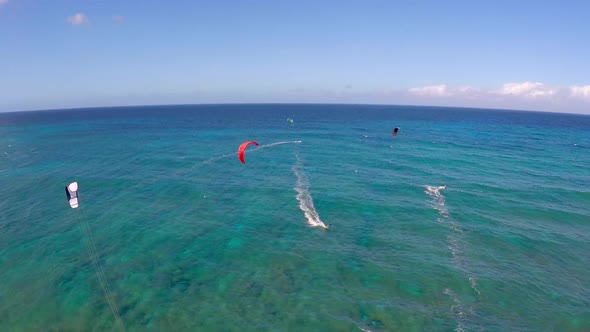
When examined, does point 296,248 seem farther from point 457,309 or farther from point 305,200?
point 457,309

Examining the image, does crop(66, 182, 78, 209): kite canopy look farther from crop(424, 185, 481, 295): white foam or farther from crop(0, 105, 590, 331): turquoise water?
crop(424, 185, 481, 295): white foam

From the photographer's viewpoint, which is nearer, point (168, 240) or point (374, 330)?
point (374, 330)

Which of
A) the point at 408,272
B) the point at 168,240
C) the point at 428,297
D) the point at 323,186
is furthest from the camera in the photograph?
the point at 323,186

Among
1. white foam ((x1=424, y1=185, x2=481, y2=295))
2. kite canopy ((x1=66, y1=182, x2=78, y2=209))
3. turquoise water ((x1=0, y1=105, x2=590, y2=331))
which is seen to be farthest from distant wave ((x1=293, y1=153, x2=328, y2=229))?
kite canopy ((x1=66, y1=182, x2=78, y2=209))

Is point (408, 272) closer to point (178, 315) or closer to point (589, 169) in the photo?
point (178, 315)

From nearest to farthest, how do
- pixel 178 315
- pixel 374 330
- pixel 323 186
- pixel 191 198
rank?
pixel 374 330
pixel 178 315
pixel 191 198
pixel 323 186

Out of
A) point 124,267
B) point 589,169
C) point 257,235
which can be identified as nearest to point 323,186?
point 257,235
